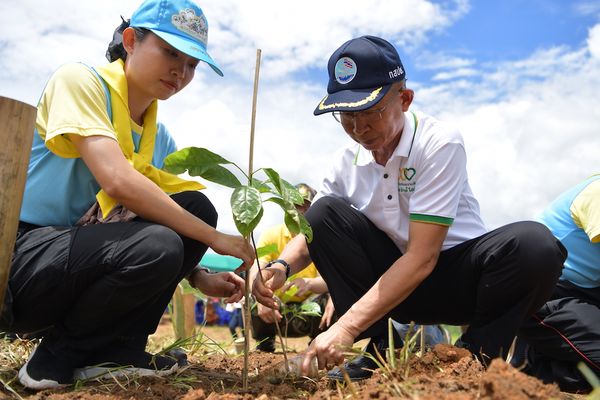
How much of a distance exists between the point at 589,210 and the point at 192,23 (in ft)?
5.97

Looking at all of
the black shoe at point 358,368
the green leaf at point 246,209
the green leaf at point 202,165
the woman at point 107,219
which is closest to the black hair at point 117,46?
the woman at point 107,219

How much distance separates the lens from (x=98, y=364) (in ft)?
6.89

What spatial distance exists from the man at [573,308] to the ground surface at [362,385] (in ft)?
2.26

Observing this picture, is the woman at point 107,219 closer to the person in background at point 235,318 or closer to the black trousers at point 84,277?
the black trousers at point 84,277

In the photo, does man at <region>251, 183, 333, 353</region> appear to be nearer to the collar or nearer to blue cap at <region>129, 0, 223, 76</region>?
the collar

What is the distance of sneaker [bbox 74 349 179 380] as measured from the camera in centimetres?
204

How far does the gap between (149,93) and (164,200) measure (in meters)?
0.48

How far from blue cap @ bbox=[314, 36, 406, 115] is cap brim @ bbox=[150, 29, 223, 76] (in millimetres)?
453

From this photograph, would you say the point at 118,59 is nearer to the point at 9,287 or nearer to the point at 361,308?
the point at 9,287

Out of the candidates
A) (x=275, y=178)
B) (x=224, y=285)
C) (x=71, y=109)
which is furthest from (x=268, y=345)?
(x=71, y=109)

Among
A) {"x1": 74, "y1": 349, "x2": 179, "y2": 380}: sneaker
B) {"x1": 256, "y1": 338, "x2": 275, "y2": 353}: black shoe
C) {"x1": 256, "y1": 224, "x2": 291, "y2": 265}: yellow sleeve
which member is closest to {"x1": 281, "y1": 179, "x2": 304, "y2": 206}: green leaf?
{"x1": 74, "y1": 349, "x2": 179, "y2": 380}: sneaker

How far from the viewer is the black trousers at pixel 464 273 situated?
2.12 m

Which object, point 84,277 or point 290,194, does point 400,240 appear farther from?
point 84,277

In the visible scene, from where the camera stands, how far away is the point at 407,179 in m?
2.32
